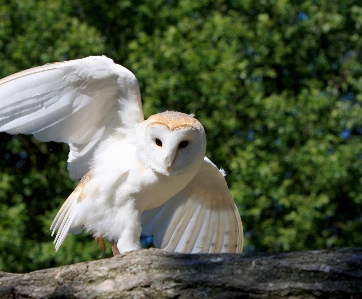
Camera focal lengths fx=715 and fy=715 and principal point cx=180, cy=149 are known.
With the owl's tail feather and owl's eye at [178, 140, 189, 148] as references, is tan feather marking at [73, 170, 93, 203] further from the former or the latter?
owl's eye at [178, 140, 189, 148]

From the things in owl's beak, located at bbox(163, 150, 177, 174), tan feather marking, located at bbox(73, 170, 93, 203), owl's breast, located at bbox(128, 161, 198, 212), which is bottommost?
tan feather marking, located at bbox(73, 170, 93, 203)

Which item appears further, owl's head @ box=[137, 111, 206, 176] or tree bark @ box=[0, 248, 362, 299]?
owl's head @ box=[137, 111, 206, 176]

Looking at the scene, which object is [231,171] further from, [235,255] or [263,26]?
[235,255]

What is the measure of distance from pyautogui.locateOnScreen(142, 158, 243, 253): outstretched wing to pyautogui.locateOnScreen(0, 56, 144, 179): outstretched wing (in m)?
0.64

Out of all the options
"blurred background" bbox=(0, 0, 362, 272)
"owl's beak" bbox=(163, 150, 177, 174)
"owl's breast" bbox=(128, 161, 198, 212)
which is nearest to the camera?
"owl's beak" bbox=(163, 150, 177, 174)

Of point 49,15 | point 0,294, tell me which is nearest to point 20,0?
point 49,15

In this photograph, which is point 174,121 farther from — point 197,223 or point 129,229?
point 197,223

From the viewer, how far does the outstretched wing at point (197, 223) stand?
4027mm

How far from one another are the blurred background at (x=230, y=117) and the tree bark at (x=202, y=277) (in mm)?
3485

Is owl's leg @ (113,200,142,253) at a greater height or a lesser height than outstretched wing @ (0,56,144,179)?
lesser

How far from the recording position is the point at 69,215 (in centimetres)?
360

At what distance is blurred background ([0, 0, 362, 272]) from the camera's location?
6.33 m

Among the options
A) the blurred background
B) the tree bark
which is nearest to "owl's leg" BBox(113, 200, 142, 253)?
the tree bark

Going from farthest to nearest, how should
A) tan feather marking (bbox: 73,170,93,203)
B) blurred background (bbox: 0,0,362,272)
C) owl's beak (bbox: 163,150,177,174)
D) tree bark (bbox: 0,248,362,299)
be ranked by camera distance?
1. blurred background (bbox: 0,0,362,272)
2. tan feather marking (bbox: 73,170,93,203)
3. owl's beak (bbox: 163,150,177,174)
4. tree bark (bbox: 0,248,362,299)
